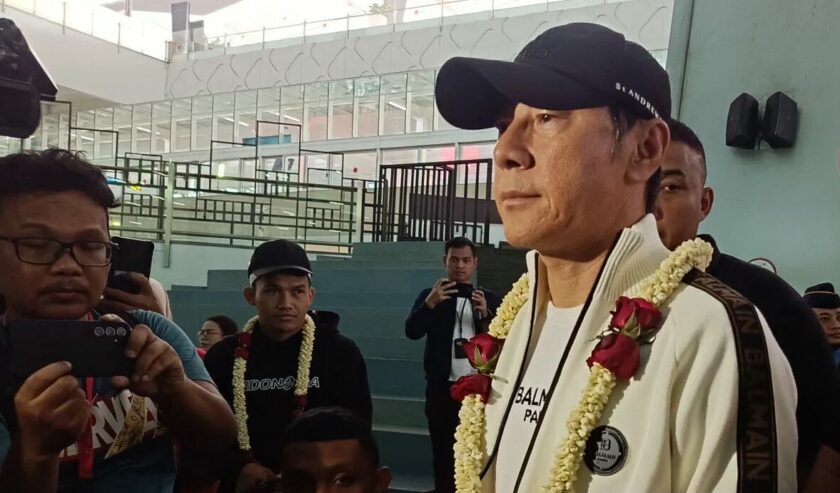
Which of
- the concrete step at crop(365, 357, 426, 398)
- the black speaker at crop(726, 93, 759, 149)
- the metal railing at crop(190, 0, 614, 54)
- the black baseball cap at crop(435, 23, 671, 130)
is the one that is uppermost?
the metal railing at crop(190, 0, 614, 54)

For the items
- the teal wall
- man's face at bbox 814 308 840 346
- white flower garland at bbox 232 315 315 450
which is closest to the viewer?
white flower garland at bbox 232 315 315 450

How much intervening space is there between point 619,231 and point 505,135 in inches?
7.6

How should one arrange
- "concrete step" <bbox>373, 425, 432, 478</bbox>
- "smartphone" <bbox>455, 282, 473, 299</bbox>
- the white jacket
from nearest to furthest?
the white jacket < "smartphone" <bbox>455, 282, 473, 299</bbox> < "concrete step" <bbox>373, 425, 432, 478</bbox>

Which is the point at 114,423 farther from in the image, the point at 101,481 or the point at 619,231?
the point at 619,231

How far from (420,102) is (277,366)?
14.6m

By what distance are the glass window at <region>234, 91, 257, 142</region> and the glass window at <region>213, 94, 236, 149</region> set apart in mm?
215

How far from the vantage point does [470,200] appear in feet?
37.6

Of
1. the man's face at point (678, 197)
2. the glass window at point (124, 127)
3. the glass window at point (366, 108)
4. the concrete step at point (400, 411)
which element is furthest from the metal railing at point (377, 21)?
the man's face at point (678, 197)

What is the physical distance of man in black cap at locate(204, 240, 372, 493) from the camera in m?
2.69

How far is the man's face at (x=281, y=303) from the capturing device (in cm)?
286

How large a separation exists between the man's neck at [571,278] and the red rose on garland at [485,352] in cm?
14

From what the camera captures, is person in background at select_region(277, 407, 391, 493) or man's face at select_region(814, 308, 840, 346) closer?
person in background at select_region(277, 407, 391, 493)

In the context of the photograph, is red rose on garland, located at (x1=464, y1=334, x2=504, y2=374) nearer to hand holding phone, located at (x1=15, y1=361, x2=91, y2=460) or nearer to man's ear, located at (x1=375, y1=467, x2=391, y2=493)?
hand holding phone, located at (x1=15, y1=361, x2=91, y2=460)

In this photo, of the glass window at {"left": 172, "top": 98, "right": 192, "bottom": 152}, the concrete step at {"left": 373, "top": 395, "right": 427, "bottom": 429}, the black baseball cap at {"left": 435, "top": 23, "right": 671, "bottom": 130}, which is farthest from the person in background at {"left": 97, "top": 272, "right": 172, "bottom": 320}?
the glass window at {"left": 172, "top": 98, "right": 192, "bottom": 152}
